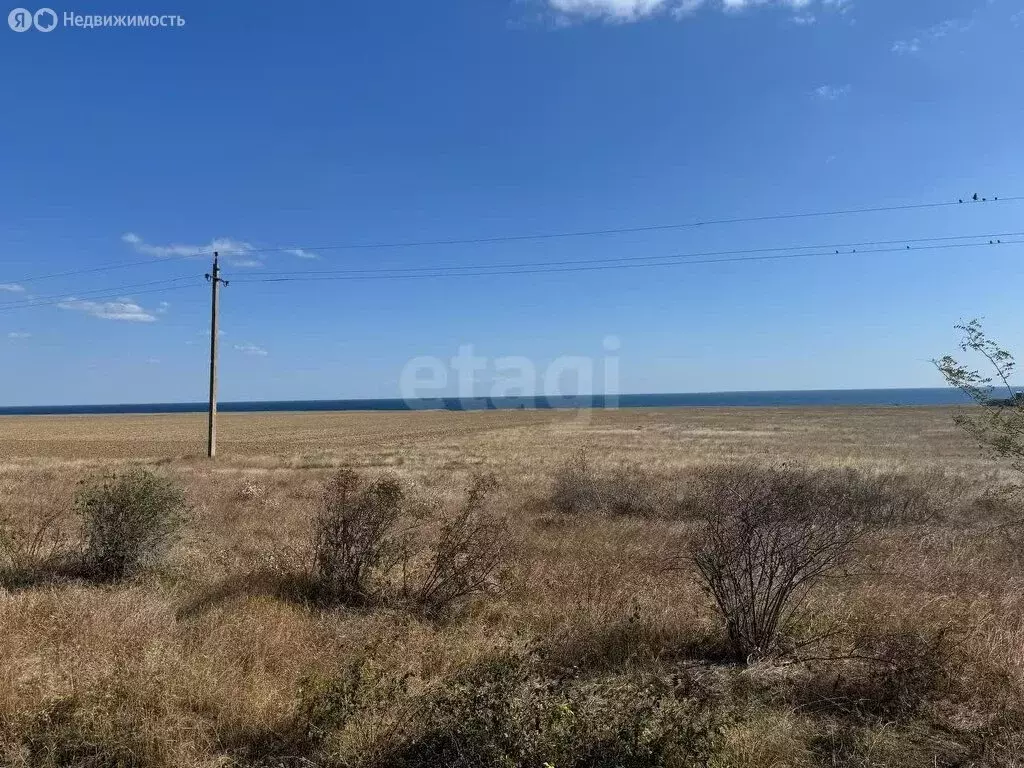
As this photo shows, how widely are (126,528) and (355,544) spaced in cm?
312

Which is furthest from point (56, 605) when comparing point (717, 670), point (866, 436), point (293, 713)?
point (866, 436)

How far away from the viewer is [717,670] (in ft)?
17.0

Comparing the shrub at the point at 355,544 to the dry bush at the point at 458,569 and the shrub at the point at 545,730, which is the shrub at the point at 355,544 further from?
the shrub at the point at 545,730

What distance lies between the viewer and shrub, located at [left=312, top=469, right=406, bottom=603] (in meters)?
7.14

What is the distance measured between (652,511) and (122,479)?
9.82m

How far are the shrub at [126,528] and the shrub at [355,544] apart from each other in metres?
2.30

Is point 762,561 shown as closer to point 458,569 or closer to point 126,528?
point 458,569

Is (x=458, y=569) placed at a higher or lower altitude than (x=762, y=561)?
lower

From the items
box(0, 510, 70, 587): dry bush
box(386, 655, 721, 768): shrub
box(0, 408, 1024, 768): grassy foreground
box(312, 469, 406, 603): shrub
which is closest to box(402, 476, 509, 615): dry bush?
box(0, 408, 1024, 768): grassy foreground

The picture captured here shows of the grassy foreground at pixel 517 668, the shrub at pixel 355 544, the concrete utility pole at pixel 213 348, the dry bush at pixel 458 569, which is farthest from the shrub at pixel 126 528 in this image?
the concrete utility pole at pixel 213 348

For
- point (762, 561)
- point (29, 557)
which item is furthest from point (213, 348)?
point (762, 561)

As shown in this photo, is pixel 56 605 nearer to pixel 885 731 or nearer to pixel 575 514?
pixel 885 731

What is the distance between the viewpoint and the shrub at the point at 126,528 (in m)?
7.86

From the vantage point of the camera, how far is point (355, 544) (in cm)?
722
